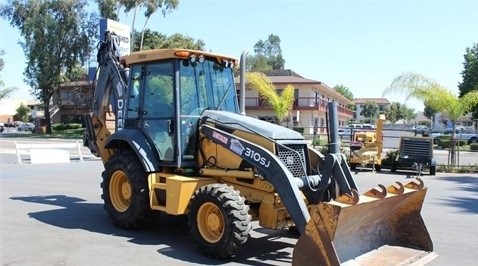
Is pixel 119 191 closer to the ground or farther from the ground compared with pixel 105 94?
closer to the ground

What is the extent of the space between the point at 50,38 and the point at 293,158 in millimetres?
45261

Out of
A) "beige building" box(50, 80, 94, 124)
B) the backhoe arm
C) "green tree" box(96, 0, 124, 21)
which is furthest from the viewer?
"beige building" box(50, 80, 94, 124)

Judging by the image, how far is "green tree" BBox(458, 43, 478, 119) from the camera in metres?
56.0

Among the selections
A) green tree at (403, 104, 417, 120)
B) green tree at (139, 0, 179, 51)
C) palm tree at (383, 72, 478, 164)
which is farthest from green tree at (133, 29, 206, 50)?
green tree at (403, 104, 417, 120)

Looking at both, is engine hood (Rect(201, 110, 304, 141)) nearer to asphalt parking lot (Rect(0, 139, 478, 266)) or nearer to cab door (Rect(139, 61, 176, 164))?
cab door (Rect(139, 61, 176, 164))

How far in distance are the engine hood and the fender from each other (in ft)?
3.47

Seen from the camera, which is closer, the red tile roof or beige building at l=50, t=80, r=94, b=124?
beige building at l=50, t=80, r=94, b=124

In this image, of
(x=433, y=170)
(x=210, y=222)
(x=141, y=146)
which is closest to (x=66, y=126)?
(x=433, y=170)

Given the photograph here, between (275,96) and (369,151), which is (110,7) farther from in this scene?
(369,151)

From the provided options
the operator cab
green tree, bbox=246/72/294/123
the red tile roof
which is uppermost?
the red tile roof

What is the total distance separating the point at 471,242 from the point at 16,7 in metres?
50.8

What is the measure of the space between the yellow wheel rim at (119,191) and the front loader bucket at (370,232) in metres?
3.69

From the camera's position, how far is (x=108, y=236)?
7.38 metres

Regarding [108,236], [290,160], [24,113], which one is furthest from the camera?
[24,113]
